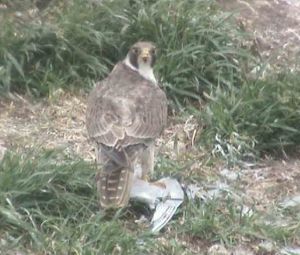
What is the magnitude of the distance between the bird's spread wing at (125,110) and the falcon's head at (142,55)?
0.22 feet

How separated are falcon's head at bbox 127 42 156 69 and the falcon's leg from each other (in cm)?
71

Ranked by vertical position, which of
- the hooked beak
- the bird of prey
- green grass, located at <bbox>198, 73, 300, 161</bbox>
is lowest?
green grass, located at <bbox>198, 73, 300, 161</bbox>

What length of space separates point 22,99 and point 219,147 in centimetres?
142

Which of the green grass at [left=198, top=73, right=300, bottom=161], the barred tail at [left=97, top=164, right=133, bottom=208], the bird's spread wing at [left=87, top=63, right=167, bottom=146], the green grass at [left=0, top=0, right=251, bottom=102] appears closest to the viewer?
the barred tail at [left=97, top=164, right=133, bottom=208]

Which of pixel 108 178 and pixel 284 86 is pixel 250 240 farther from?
pixel 284 86

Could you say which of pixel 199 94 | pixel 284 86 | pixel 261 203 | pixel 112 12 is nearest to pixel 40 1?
pixel 112 12

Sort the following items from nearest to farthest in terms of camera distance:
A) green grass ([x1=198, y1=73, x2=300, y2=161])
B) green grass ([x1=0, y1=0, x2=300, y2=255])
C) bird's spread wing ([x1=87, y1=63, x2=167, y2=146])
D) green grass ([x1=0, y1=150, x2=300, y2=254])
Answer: green grass ([x1=0, y1=150, x2=300, y2=254])
green grass ([x1=0, y1=0, x2=300, y2=255])
bird's spread wing ([x1=87, y1=63, x2=167, y2=146])
green grass ([x1=198, y1=73, x2=300, y2=161])

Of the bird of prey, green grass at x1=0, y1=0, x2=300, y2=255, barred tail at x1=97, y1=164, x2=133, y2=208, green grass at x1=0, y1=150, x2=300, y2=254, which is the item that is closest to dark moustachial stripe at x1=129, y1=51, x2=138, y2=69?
the bird of prey

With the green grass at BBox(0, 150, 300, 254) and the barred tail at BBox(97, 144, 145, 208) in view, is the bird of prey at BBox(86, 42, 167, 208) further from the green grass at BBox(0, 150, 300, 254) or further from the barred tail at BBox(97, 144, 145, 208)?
the green grass at BBox(0, 150, 300, 254)

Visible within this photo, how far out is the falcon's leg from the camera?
7344 millimetres

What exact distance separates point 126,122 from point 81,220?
690mm

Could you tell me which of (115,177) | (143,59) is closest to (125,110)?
(115,177)

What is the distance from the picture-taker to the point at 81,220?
6.88 meters

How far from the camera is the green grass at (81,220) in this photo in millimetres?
6645
